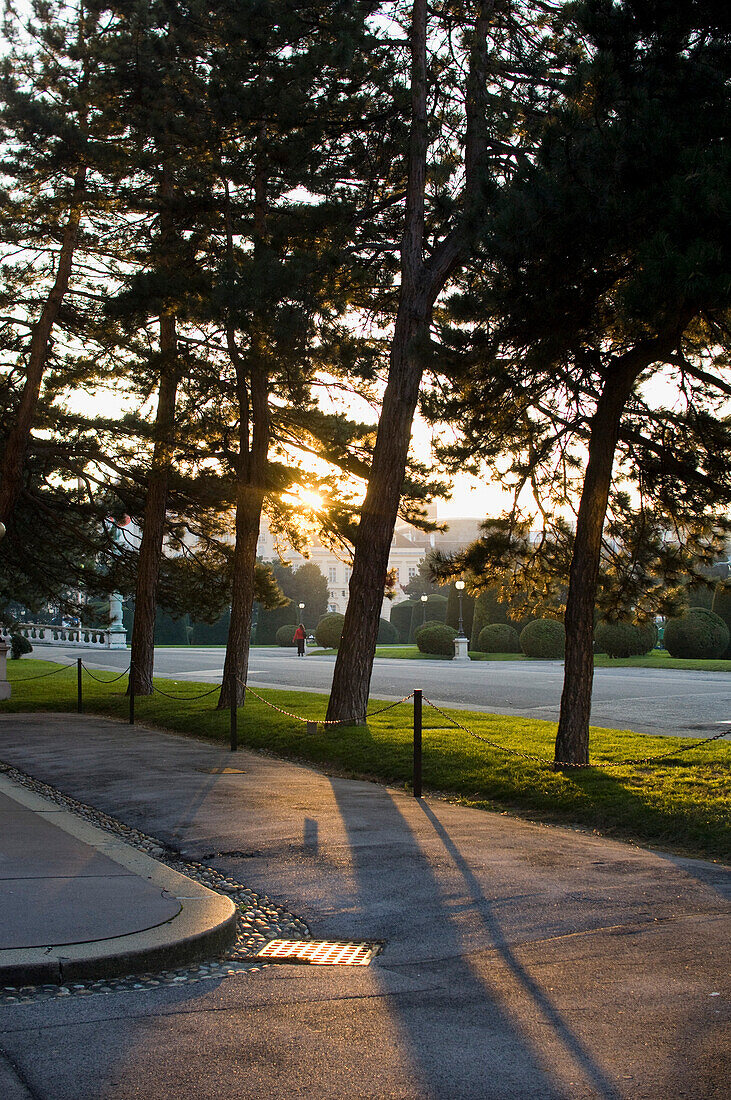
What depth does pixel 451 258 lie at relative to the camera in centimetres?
1443

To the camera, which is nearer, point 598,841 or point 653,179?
point 598,841

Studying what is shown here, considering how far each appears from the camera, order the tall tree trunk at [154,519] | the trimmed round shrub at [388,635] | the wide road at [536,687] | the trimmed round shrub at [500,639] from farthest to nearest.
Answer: the trimmed round shrub at [388,635] < the trimmed round shrub at [500,639] < the tall tree trunk at [154,519] < the wide road at [536,687]

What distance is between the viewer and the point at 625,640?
3806 cm

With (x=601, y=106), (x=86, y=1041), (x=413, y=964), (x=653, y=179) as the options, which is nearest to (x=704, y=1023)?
(x=413, y=964)

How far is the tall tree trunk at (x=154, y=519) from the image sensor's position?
19.7m

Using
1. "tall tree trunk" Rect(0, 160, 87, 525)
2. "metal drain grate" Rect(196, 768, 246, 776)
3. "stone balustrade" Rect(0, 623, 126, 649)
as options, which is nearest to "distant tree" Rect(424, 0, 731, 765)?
"metal drain grate" Rect(196, 768, 246, 776)

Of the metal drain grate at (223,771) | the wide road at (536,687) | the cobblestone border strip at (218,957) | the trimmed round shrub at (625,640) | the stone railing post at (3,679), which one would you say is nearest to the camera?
the cobblestone border strip at (218,957)

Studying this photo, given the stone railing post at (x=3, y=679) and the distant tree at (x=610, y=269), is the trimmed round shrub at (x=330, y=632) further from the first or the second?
the distant tree at (x=610, y=269)

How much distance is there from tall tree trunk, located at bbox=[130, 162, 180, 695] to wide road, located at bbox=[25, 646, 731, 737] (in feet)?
15.0

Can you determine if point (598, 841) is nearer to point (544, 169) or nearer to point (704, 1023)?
point (704, 1023)

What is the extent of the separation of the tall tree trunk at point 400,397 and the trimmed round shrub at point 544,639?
26362 mm

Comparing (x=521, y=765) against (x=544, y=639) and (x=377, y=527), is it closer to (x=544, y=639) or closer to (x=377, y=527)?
(x=377, y=527)

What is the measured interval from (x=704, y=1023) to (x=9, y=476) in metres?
18.4

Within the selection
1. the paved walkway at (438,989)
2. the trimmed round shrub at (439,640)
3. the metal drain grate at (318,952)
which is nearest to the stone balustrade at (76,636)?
the trimmed round shrub at (439,640)
